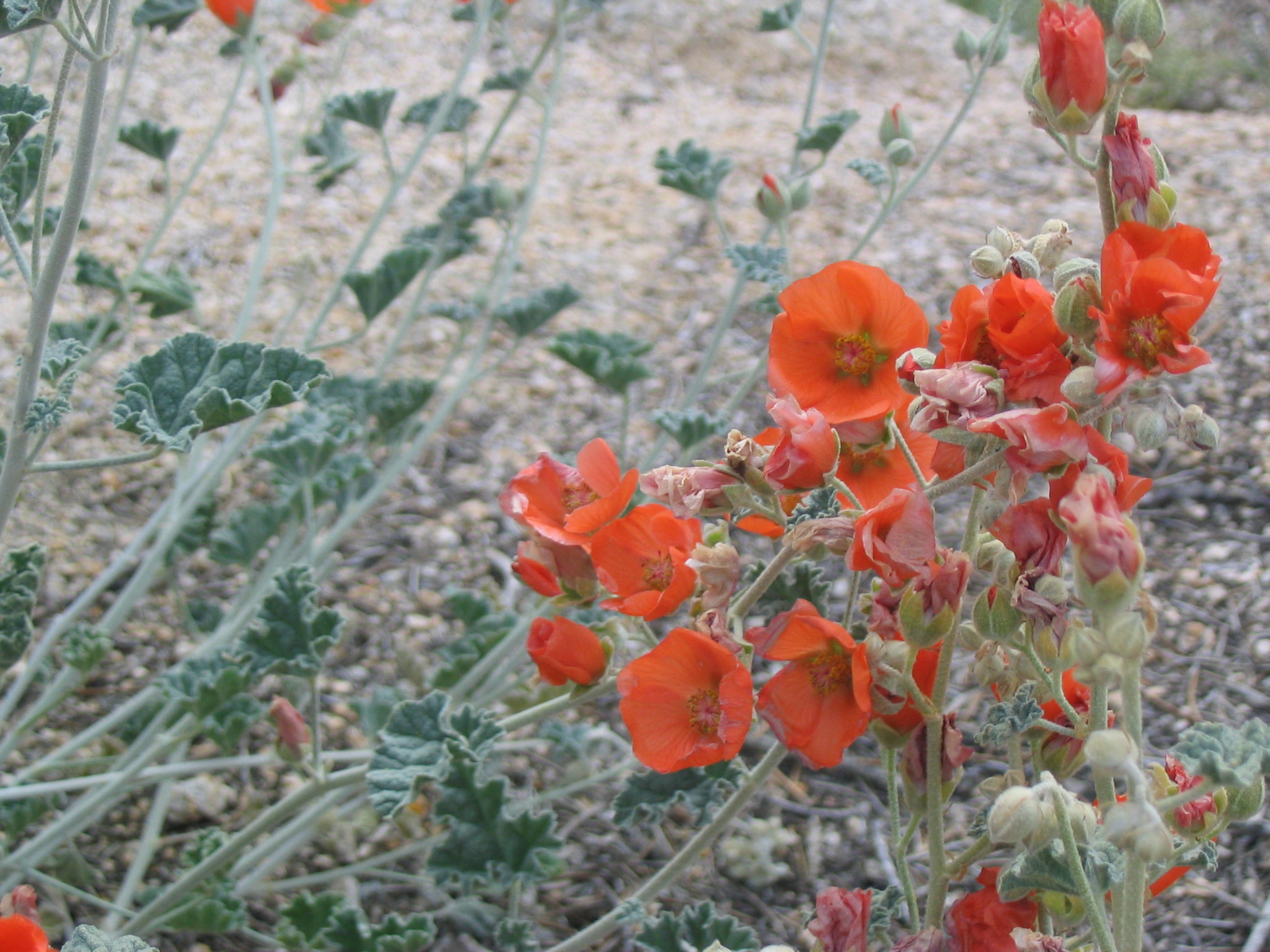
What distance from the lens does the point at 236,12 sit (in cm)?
206

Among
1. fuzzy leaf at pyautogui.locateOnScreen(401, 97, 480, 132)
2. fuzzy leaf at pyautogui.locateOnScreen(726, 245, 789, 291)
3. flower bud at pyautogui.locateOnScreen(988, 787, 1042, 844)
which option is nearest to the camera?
flower bud at pyautogui.locateOnScreen(988, 787, 1042, 844)

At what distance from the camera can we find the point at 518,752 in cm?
197

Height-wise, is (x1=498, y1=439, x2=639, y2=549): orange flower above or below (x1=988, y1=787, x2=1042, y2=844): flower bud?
below

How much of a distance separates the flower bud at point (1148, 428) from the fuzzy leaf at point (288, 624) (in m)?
0.87

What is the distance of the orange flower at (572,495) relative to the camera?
109 centimetres

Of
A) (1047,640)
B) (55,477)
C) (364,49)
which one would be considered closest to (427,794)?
(55,477)

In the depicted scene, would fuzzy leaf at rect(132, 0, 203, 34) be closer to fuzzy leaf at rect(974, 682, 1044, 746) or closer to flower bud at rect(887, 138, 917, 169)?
flower bud at rect(887, 138, 917, 169)

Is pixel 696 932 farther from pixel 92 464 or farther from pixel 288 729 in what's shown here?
pixel 92 464

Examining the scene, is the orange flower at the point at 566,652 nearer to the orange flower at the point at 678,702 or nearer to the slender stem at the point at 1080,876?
the orange flower at the point at 678,702

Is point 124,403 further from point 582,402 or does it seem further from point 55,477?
point 582,402

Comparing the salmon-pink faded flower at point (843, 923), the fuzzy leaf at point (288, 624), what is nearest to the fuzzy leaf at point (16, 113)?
the fuzzy leaf at point (288, 624)

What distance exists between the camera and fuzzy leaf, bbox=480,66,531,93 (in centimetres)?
214

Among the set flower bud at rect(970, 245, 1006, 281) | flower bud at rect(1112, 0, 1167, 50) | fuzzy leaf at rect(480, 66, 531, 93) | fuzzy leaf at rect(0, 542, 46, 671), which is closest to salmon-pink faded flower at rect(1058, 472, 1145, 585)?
flower bud at rect(970, 245, 1006, 281)

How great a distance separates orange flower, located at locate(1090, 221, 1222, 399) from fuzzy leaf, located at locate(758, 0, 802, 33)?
1393mm
